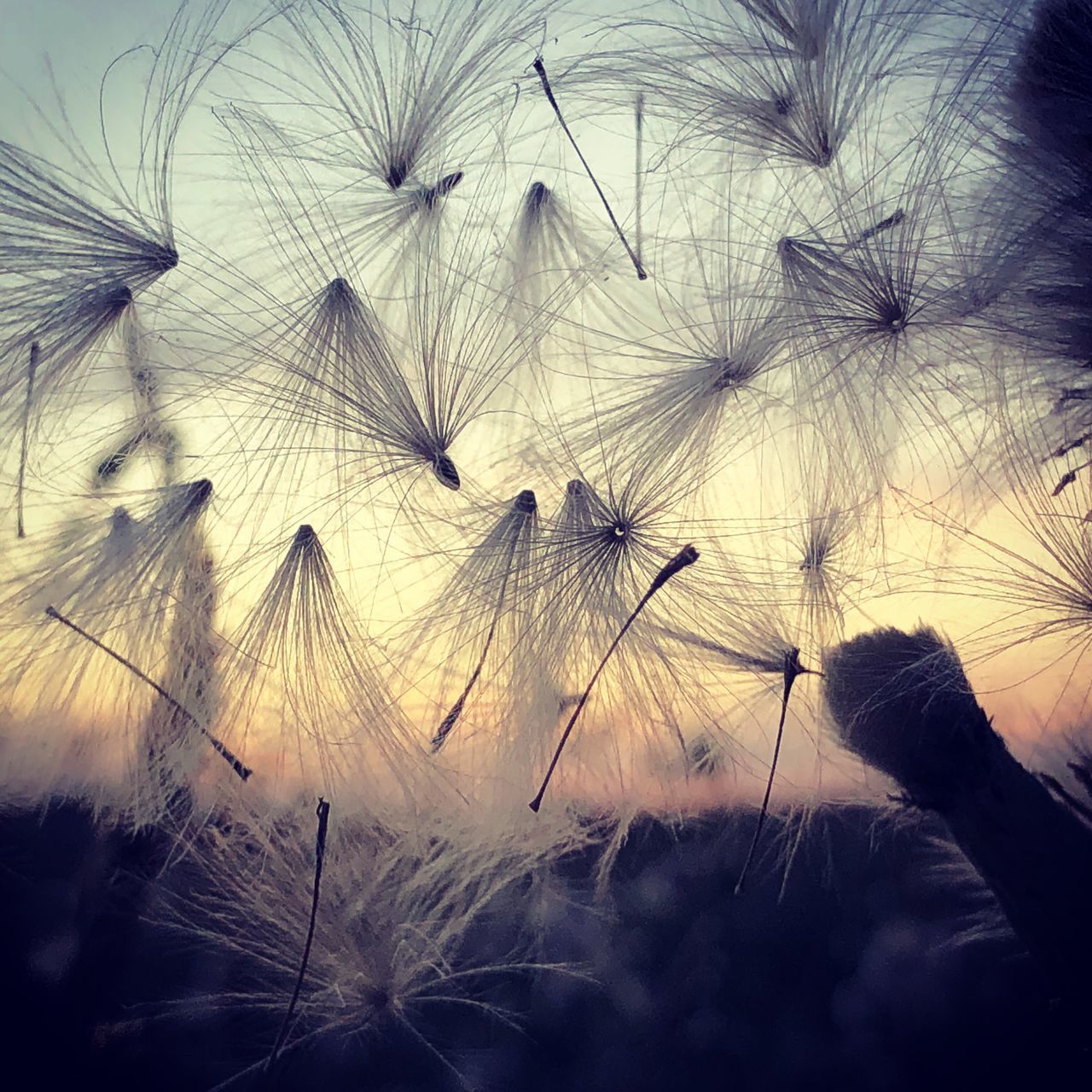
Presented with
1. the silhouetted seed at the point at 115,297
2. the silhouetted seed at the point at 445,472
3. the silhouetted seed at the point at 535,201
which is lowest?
the silhouetted seed at the point at 445,472

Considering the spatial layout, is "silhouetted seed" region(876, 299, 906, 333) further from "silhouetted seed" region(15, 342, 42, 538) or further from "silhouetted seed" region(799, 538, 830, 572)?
"silhouetted seed" region(15, 342, 42, 538)

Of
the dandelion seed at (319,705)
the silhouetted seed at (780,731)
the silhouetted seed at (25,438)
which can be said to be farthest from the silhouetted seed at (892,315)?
the silhouetted seed at (25,438)

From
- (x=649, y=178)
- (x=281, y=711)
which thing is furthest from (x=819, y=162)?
(x=281, y=711)

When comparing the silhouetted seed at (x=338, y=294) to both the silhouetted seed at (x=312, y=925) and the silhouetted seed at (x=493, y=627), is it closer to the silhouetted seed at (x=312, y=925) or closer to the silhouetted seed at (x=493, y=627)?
the silhouetted seed at (x=493, y=627)

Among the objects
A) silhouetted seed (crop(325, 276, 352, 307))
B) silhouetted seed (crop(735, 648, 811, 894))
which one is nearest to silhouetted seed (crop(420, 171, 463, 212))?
silhouetted seed (crop(325, 276, 352, 307))

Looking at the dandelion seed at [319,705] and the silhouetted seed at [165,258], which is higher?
the silhouetted seed at [165,258]

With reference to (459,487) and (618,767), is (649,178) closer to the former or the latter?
(459,487)

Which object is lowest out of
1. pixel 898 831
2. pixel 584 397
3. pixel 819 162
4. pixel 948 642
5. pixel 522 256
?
pixel 898 831

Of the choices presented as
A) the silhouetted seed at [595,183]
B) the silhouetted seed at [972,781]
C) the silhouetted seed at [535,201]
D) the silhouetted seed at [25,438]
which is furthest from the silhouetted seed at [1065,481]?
the silhouetted seed at [25,438]
